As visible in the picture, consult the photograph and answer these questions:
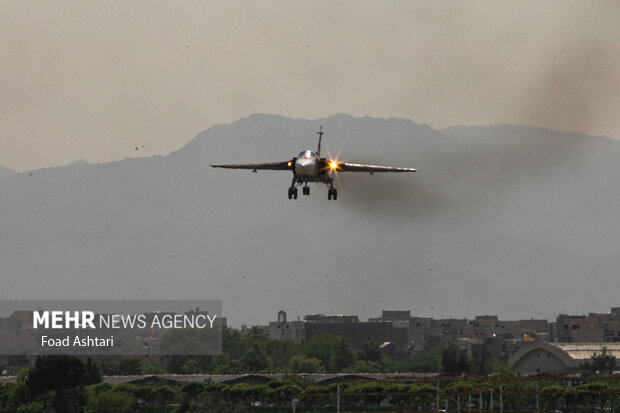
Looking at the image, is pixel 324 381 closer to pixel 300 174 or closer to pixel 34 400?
pixel 34 400

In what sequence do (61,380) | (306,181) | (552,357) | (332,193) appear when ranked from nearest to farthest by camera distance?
(306,181)
(332,193)
(61,380)
(552,357)

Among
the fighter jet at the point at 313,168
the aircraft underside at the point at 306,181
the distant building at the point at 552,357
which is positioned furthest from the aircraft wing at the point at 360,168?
the distant building at the point at 552,357

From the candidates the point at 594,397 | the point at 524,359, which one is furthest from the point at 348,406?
the point at 524,359

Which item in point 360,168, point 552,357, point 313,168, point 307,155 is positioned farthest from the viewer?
point 552,357

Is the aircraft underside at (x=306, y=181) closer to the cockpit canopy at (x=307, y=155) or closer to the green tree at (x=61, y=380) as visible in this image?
the cockpit canopy at (x=307, y=155)

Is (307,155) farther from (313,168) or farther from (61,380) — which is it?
(61,380)

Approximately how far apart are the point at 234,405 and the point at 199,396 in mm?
7211

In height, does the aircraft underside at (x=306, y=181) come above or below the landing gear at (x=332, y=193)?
above

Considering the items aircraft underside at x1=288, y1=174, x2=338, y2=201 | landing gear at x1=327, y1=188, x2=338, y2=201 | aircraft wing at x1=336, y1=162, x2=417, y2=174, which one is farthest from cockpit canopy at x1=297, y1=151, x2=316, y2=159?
landing gear at x1=327, y1=188, x2=338, y2=201

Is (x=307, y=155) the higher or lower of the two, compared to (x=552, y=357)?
higher

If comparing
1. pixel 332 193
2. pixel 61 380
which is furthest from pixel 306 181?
pixel 61 380

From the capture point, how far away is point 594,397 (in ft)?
423

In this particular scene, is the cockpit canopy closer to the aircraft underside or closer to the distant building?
the aircraft underside

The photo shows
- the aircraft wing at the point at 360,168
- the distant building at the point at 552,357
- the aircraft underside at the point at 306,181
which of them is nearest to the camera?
the aircraft underside at the point at 306,181
